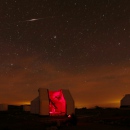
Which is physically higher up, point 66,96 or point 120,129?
point 66,96

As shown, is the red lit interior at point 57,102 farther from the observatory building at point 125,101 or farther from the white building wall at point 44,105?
the observatory building at point 125,101

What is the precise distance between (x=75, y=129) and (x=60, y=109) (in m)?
13.4

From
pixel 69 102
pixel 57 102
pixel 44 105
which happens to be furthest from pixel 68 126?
pixel 57 102

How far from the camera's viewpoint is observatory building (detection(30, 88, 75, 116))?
23.0 metres

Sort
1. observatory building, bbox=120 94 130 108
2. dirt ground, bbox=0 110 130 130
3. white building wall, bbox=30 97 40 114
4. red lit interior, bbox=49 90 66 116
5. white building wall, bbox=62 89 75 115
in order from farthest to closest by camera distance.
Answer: observatory building, bbox=120 94 130 108
red lit interior, bbox=49 90 66 116
white building wall, bbox=62 89 75 115
white building wall, bbox=30 97 40 114
dirt ground, bbox=0 110 130 130

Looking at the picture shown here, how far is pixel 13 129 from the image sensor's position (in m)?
12.0

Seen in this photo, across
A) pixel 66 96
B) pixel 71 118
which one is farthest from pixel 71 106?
pixel 71 118

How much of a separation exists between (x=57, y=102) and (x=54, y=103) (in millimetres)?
476

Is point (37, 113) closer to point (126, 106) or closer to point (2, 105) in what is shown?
point (2, 105)

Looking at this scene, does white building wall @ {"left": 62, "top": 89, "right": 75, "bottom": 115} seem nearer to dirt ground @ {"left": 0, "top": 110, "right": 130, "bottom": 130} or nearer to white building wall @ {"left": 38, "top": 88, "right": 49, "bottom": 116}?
white building wall @ {"left": 38, "top": 88, "right": 49, "bottom": 116}

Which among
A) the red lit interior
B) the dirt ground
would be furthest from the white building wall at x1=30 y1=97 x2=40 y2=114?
the dirt ground

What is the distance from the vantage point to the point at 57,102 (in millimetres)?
25656

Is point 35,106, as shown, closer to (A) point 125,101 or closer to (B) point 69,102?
(B) point 69,102

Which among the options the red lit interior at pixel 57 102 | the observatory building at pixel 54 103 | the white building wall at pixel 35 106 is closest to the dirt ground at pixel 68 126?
the observatory building at pixel 54 103
